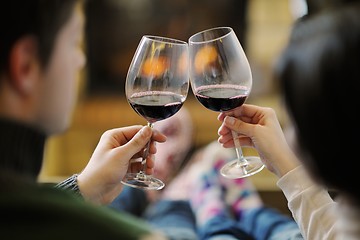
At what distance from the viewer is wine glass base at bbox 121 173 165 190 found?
121 cm

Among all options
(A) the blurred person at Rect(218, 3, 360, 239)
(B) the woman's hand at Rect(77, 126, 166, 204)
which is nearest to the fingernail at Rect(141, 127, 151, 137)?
(B) the woman's hand at Rect(77, 126, 166, 204)

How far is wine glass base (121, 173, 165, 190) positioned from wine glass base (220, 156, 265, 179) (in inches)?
6.4

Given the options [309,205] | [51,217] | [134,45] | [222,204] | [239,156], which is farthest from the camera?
[134,45]

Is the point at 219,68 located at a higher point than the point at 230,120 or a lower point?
higher

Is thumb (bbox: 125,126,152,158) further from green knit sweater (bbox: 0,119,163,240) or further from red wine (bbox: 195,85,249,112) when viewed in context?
green knit sweater (bbox: 0,119,163,240)

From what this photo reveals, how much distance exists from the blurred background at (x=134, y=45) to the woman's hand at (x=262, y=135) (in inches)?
85.8

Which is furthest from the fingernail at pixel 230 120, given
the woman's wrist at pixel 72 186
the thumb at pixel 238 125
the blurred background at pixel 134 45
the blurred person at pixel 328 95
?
the blurred background at pixel 134 45

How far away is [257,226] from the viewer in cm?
179

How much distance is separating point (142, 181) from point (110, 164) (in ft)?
0.38

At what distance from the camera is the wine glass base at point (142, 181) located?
121 cm

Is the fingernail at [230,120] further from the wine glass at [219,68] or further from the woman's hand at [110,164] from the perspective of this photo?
the woman's hand at [110,164]

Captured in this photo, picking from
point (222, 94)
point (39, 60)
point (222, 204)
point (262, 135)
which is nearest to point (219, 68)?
point (222, 94)

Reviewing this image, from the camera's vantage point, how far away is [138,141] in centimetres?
117

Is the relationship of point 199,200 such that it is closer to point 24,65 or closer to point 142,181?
point 142,181
